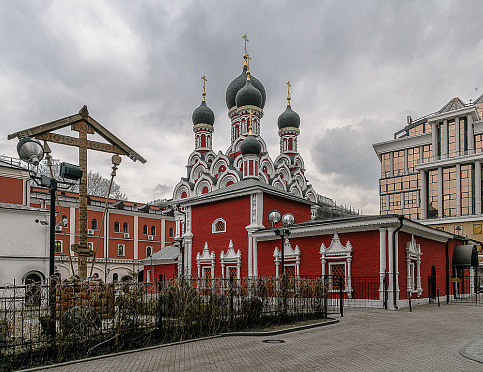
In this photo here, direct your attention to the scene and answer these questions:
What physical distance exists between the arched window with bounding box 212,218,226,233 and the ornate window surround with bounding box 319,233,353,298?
718 centimetres

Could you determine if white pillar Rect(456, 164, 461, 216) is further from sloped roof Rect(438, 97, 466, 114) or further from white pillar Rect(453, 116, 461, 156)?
sloped roof Rect(438, 97, 466, 114)

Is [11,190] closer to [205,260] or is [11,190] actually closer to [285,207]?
[205,260]

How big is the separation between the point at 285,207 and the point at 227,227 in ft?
12.3

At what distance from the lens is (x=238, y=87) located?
143 feet

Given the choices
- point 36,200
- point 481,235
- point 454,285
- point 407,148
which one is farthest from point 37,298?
point 407,148

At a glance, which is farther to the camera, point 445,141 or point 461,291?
point 445,141

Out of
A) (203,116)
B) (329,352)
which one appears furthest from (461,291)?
(203,116)

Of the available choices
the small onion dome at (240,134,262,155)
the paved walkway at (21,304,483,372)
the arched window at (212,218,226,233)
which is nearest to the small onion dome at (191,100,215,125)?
the small onion dome at (240,134,262,155)

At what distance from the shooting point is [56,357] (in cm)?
825

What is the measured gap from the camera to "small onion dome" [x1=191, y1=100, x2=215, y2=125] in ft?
150

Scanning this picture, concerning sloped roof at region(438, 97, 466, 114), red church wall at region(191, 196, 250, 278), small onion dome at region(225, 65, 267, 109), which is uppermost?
sloped roof at region(438, 97, 466, 114)

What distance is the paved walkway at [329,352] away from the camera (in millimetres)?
7762

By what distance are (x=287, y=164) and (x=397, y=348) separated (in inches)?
1421

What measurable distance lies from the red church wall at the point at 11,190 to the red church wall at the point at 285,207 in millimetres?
19010
